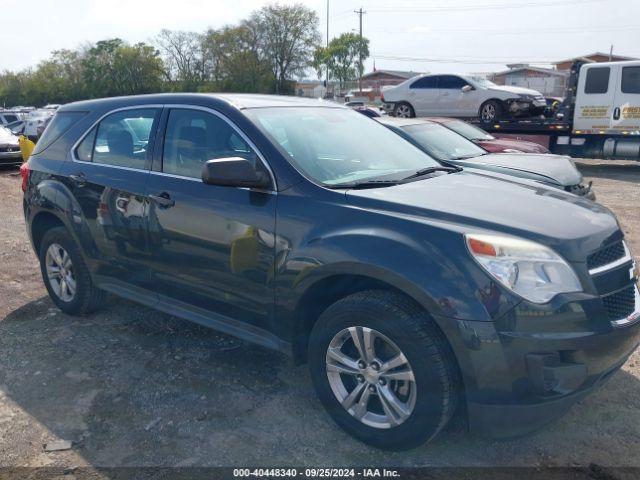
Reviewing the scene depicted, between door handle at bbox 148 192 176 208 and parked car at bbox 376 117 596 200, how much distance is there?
12.3 feet

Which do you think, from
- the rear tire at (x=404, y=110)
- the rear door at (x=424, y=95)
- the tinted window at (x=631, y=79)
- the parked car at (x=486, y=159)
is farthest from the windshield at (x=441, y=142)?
the rear tire at (x=404, y=110)

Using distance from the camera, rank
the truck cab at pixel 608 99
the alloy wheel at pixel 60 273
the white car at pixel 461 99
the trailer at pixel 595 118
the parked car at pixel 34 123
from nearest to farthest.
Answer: the alloy wheel at pixel 60 273 < the truck cab at pixel 608 99 < the trailer at pixel 595 118 < the white car at pixel 461 99 < the parked car at pixel 34 123

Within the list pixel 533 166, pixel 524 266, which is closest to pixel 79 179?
pixel 524 266

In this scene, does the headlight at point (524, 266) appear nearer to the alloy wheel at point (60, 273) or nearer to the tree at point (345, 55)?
the alloy wheel at point (60, 273)

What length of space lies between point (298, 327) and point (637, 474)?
1842 mm

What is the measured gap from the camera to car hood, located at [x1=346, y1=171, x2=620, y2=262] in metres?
2.76

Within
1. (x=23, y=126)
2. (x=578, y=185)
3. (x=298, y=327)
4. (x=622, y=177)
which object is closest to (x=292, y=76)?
(x=23, y=126)

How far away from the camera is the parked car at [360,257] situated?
8.54ft

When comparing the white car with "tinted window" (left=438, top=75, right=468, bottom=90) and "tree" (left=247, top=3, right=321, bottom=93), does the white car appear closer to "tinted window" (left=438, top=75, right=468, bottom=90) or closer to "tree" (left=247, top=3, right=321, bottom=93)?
"tinted window" (left=438, top=75, right=468, bottom=90)

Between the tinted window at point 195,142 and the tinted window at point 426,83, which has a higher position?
the tinted window at point 426,83

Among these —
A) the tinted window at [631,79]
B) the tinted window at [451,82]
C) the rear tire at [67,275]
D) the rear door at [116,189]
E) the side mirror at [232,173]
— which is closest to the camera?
the side mirror at [232,173]

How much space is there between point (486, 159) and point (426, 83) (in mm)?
11120

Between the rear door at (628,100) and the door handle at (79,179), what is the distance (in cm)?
1413

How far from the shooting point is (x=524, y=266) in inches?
103
